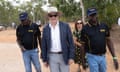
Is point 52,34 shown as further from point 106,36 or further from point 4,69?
point 4,69

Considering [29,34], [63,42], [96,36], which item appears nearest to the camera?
[63,42]

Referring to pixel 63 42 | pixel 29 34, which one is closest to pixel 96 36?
pixel 63 42

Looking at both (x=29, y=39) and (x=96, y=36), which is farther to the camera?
(x=29, y=39)

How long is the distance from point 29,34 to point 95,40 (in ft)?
7.05

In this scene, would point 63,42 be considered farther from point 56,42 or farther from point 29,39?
point 29,39

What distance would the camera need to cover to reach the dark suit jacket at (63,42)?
6.15m

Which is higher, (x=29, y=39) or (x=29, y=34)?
(x=29, y=34)

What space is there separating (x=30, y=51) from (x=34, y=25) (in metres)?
0.57

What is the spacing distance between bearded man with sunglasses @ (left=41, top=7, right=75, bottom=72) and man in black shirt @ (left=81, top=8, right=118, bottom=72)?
36 cm

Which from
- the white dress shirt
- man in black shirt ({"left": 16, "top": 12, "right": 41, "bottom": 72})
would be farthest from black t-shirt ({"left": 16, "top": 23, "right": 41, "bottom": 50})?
the white dress shirt

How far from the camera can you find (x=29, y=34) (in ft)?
26.4

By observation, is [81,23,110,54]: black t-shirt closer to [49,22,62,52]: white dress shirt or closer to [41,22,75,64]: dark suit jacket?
[41,22,75,64]: dark suit jacket

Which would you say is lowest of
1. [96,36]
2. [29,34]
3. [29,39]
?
[29,39]

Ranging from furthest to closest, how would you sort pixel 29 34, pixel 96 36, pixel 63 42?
pixel 29 34 < pixel 96 36 < pixel 63 42
